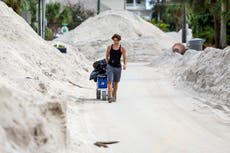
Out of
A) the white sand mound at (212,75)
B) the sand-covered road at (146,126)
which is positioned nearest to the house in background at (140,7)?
the white sand mound at (212,75)

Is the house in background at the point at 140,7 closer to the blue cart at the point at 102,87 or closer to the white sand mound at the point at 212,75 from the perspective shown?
the white sand mound at the point at 212,75

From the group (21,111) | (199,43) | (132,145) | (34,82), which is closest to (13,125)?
(21,111)

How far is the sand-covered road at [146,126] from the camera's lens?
9094 millimetres

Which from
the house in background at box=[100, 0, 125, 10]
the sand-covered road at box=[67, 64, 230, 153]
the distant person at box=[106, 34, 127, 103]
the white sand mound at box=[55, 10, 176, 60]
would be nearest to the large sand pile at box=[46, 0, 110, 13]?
the house in background at box=[100, 0, 125, 10]

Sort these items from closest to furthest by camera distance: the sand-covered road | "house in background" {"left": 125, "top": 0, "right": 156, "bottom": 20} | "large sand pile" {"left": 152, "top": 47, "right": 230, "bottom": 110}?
the sand-covered road
"large sand pile" {"left": 152, "top": 47, "right": 230, "bottom": 110}
"house in background" {"left": 125, "top": 0, "right": 156, "bottom": 20}

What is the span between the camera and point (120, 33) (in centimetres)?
5278

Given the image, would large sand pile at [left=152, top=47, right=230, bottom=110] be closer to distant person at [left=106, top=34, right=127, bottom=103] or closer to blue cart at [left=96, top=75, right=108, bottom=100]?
distant person at [left=106, top=34, right=127, bottom=103]

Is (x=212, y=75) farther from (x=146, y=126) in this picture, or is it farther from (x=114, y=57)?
(x=146, y=126)

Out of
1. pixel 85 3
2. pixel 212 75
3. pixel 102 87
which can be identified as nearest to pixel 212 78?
pixel 212 75

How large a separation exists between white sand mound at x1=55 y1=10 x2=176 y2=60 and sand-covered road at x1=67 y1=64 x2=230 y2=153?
94.4 ft

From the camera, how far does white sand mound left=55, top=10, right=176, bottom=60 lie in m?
45.6

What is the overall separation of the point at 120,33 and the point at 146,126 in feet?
138

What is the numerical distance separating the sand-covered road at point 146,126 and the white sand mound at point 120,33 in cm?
2876

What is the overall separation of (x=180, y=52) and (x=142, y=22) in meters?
22.9
